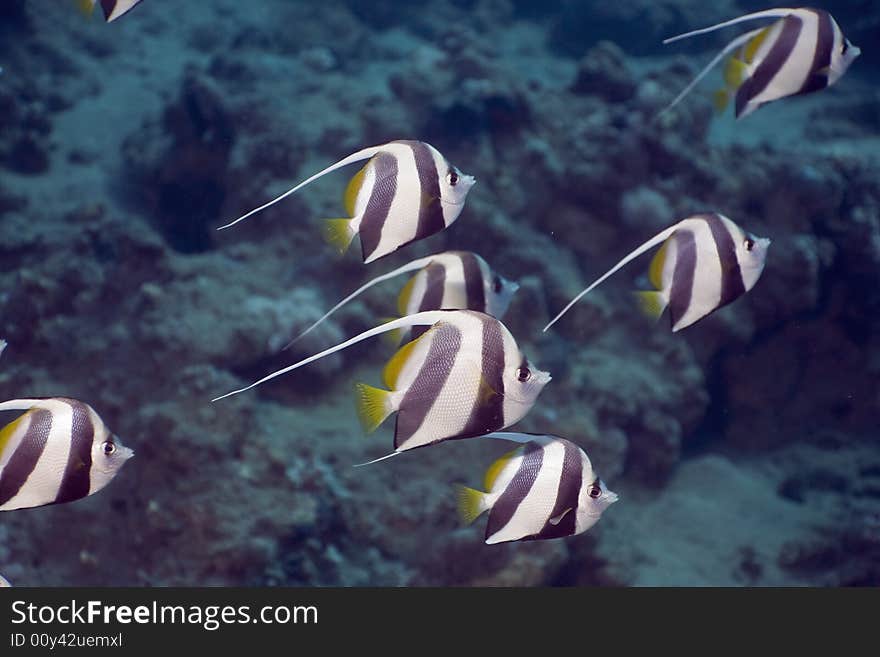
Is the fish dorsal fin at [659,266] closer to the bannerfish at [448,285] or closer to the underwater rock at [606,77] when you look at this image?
the bannerfish at [448,285]

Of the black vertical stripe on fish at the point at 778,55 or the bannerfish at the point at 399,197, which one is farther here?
the black vertical stripe on fish at the point at 778,55

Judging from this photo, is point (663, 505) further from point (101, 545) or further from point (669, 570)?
point (101, 545)

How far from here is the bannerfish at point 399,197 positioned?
2227 millimetres

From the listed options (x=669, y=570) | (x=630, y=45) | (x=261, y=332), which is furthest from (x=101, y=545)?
(x=630, y=45)

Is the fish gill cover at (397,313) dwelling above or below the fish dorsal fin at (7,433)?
below

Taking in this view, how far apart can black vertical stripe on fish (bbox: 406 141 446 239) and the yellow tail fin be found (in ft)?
2.76

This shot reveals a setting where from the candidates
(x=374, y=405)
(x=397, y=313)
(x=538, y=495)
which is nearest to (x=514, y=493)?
(x=538, y=495)

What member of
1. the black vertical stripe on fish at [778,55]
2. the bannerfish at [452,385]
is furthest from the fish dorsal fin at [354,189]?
the black vertical stripe on fish at [778,55]

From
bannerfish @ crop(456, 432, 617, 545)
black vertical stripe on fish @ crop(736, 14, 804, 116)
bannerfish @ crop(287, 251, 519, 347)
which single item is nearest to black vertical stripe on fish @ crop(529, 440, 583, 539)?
bannerfish @ crop(456, 432, 617, 545)

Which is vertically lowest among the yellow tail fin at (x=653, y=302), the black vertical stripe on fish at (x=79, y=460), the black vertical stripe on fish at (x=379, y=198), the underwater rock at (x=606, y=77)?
the underwater rock at (x=606, y=77)

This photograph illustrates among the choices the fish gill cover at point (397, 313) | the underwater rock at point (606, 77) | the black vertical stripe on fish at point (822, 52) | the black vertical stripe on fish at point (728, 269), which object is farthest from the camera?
the underwater rock at point (606, 77)

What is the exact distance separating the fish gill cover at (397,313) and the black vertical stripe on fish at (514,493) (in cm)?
266

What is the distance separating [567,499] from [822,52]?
88.8 inches

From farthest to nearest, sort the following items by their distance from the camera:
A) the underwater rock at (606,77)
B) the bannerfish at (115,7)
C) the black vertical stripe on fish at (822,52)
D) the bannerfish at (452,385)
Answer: the underwater rock at (606,77)
the black vertical stripe on fish at (822,52)
the bannerfish at (115,7)
the bannerfish at (452,385)
